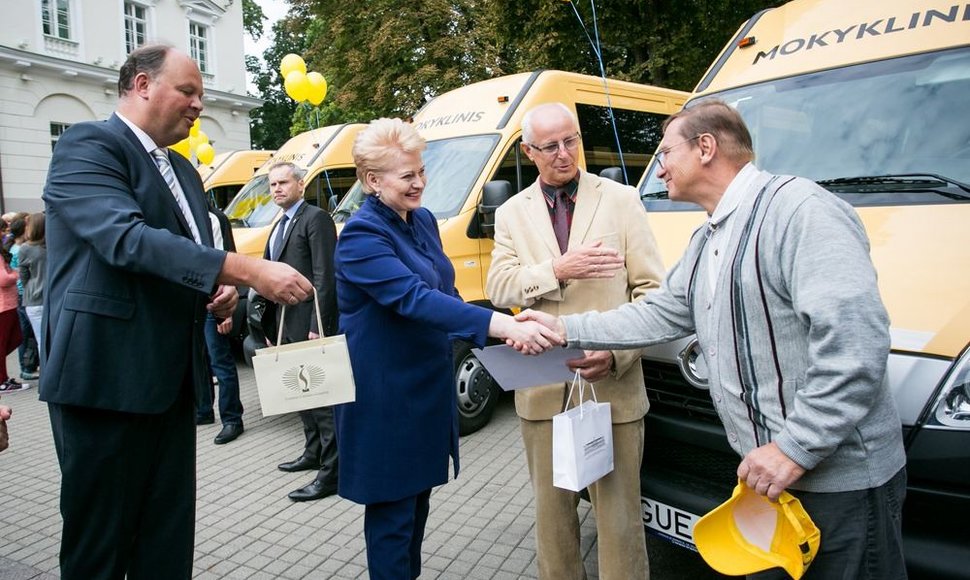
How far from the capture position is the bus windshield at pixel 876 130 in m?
2.88

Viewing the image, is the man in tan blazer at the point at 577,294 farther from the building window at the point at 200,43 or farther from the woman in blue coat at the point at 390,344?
the building window at the point at 200,43

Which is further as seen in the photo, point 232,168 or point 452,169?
point 232,168

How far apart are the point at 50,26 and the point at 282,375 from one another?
25.5 m

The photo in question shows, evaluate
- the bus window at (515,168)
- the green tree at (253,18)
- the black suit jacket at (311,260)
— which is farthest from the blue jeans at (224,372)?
the green tree at (253,18)

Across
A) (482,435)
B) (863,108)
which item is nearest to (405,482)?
(863,108)

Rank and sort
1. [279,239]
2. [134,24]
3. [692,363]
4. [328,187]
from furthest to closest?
[134,24], [328,187], [279,239], [692,363]

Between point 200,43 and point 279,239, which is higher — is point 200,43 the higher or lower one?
the higher one

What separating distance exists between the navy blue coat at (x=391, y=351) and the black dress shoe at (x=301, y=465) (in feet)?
8.85

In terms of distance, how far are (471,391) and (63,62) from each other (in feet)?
73.8

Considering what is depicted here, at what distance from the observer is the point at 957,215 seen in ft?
8.45

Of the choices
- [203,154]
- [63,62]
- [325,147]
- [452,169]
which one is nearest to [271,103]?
[63,62]

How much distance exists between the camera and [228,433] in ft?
19.2

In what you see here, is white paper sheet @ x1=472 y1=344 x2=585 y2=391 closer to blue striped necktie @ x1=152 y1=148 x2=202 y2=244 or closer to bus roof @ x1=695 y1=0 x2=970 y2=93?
blue striped necktie @ x1=152 y1=148 x2=202 y2=244

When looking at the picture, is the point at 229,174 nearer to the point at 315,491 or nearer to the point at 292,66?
the point at 292,66
